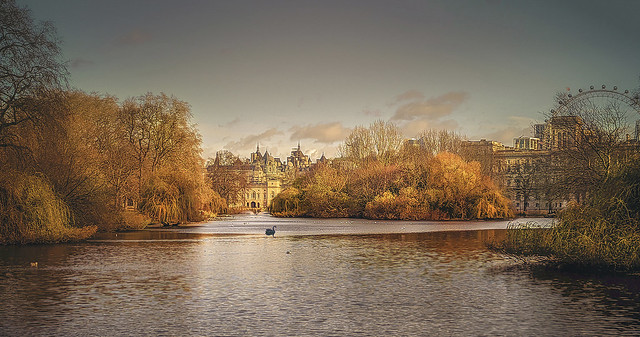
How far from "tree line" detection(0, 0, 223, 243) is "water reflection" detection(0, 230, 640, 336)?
3.23 meters

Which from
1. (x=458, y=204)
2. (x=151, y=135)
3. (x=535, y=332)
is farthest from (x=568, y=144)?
(x=535, y=332)

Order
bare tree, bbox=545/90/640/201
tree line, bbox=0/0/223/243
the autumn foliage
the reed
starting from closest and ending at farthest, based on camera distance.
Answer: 1. the reed
2. tree line, bbox=0/0/223/243
3. bare tree, bbox=545/90/640/201
4. the autumn foliage

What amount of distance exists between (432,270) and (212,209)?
62.0m

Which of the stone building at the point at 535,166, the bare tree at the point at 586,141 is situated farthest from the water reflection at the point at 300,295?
the bare tree at the point at 586,141

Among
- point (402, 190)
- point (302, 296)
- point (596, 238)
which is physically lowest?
point (302, 296)

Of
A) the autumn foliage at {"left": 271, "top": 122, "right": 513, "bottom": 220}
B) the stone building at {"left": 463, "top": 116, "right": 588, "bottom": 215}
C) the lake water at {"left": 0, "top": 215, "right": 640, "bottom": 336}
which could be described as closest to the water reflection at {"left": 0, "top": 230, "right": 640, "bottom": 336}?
the lake water at {"left": 0, "top": 215, "right": 640, "bottom": 336}

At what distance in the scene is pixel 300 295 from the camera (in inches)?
664

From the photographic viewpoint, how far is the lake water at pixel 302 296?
42.5ft

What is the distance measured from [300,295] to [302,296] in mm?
166

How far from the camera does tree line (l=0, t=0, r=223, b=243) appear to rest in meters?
29.4

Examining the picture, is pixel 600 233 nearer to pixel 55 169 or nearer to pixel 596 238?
pixel 596 238

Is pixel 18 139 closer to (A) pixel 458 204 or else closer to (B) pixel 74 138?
(B) pixel 74 138

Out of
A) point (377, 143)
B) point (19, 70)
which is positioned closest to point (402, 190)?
point (377, 143)

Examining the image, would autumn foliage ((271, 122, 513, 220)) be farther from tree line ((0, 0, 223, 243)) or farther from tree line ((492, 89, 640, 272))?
tree line ((492, 89, 640, 272))
